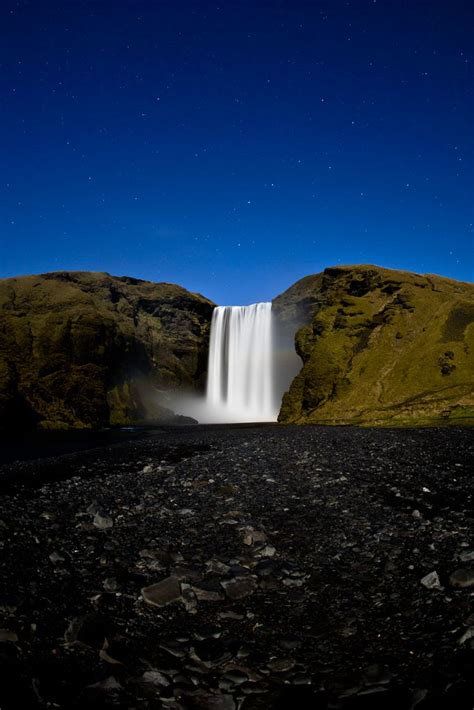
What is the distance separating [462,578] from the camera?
734 cm

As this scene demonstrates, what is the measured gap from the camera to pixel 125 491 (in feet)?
50.3

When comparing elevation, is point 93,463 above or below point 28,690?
below

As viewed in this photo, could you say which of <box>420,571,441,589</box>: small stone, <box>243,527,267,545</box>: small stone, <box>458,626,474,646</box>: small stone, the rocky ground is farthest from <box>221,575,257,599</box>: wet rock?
<box>458,626,474,646</box>: small stone

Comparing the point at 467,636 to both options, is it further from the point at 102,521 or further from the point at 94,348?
the point at 94,348

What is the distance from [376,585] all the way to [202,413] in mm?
127728

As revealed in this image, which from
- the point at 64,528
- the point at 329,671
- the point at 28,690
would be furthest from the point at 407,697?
the point at 64,528

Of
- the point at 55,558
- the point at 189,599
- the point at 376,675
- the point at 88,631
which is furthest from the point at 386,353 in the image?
the point at 88,631

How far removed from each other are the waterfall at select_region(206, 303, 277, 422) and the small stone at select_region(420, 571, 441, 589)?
363ft

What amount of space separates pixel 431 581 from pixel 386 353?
8276 centimetres

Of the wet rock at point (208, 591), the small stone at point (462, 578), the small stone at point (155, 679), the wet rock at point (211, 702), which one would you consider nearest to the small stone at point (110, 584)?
the wet rock at point (208, 591)

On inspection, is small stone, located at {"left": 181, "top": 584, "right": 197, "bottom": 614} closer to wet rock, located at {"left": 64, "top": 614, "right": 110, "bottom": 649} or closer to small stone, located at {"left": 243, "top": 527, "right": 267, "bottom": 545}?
wet rock, located at {"left": 64, "top": 614, "right": 110, "bottom": 649}

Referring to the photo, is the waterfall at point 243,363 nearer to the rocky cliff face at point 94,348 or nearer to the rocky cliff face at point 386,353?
the rocky cliff face at point 94,348

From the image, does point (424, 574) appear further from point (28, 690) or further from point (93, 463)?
point (93, 463)

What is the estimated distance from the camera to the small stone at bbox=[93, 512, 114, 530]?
11.2 metres
